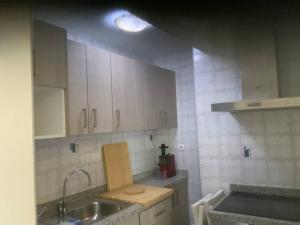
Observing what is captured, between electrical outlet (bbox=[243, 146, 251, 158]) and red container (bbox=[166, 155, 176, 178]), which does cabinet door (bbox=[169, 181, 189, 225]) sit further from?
electrical outlet (bbox=[243, 146, 251, 158])

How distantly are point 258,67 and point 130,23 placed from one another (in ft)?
3.80

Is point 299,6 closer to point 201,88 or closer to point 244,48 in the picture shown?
point 244,48

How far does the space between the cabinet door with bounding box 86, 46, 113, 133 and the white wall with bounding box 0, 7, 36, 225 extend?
2.44 ft

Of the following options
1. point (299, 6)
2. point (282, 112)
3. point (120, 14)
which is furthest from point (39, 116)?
point (299, 6)

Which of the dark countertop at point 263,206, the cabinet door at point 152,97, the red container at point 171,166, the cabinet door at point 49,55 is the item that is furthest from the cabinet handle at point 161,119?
the cabinet door at point 49,55

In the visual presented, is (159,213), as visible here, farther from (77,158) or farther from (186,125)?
(186,125)

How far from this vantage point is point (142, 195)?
202 cm

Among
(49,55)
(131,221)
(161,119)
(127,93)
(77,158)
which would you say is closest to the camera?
(49,55)

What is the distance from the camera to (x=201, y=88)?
255cm

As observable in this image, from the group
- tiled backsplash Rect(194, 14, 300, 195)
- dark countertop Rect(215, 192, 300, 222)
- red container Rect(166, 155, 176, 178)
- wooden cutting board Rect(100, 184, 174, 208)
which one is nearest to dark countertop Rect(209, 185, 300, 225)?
dark countertop Rect(215, 192, 300, 222)

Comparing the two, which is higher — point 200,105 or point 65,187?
point 200,105

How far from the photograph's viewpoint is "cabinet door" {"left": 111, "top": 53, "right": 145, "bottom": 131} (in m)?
2.10

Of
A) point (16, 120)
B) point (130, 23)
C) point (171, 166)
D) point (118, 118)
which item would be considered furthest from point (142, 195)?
point (130, 23)

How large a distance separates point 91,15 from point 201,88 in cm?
134
